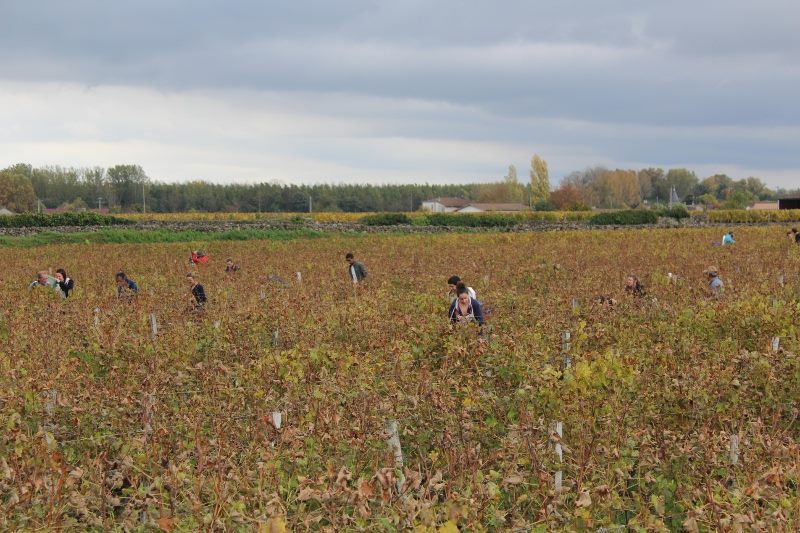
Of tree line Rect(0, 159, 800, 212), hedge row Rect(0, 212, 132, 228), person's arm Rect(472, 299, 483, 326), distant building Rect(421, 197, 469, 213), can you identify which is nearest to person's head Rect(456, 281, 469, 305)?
person's arm Rect(472, 299, 483, 326)

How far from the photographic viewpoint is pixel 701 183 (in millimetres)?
178250

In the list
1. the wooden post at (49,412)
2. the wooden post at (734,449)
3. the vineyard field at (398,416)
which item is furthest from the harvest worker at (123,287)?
the wooden post at (734,449)

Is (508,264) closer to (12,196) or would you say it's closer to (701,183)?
(12,196)

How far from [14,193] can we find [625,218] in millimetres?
81858

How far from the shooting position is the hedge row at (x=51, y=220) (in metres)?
49.0

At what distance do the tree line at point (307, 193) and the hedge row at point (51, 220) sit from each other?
166 ft

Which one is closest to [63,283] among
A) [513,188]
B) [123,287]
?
[123,287]

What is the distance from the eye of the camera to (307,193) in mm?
124125

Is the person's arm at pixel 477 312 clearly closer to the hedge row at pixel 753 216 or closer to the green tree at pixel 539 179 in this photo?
the hedge row at pixel 753 216

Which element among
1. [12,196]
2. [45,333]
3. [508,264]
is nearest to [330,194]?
[12,196]

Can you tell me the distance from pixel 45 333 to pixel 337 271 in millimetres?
12750

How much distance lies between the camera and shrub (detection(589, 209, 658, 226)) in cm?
6016

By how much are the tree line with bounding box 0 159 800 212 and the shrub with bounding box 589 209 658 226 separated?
2798 centimetres

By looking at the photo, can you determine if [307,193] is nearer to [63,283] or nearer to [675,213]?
[675,213]
